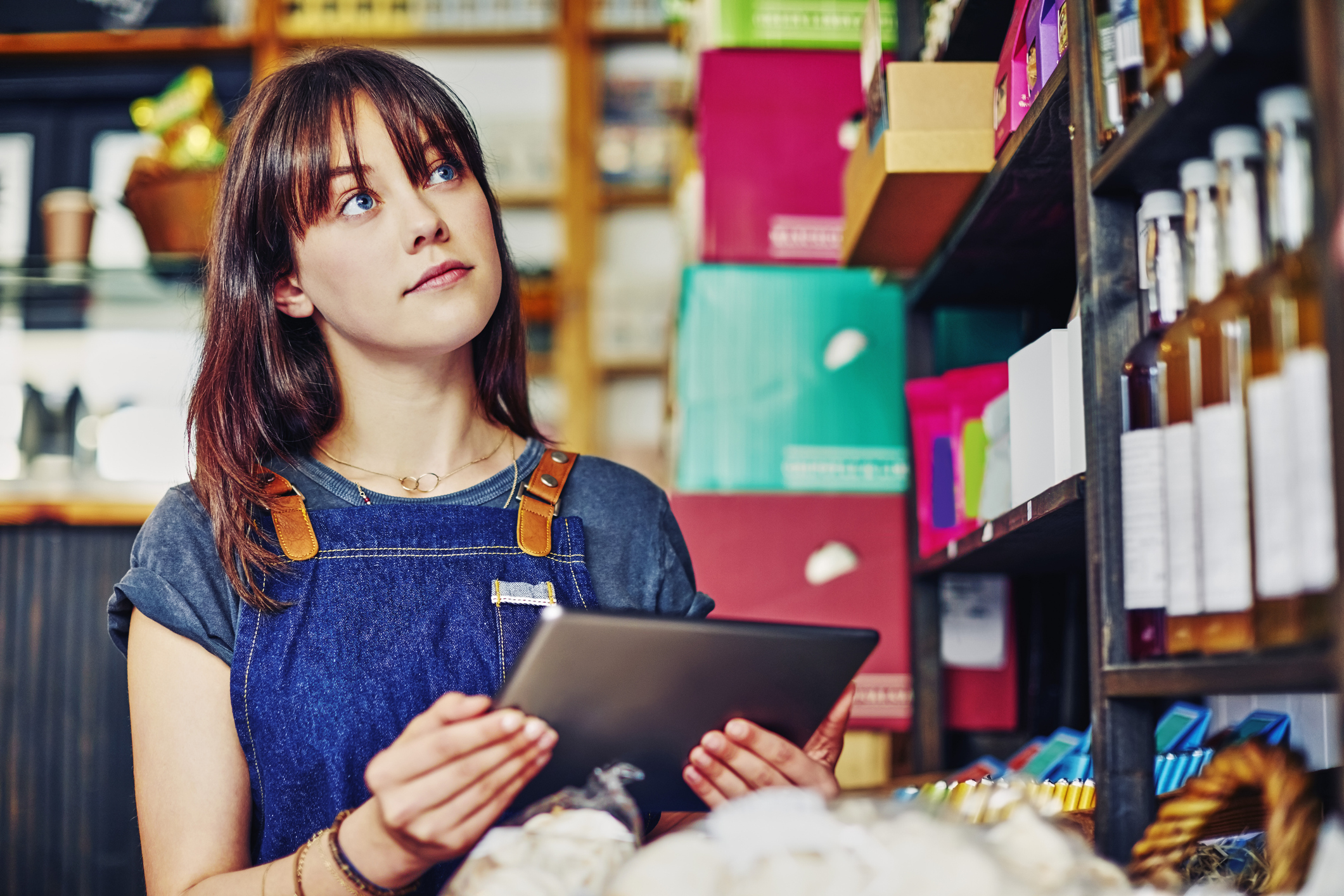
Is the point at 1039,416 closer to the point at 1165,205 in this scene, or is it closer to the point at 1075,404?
the point at 1075,404

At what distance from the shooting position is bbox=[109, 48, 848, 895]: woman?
43.6 inches

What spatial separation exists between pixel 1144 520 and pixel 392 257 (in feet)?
2.50

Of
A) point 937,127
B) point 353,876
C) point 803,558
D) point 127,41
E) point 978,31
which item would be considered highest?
point 127,41

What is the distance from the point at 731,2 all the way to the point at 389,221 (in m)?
0.90

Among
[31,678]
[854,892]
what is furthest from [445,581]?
[31,678]

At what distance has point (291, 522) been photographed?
120 cm

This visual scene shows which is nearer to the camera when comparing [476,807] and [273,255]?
[476,807]

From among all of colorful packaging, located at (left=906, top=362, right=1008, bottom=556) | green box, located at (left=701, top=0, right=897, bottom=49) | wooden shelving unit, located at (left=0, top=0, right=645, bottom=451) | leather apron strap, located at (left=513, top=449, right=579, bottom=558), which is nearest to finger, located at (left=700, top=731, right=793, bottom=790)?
leather apron strap, located at (left=513, top=449, right=579, bottom=558)

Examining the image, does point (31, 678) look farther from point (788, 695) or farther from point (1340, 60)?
point (1340, 60)

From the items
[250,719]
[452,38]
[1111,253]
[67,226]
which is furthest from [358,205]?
[452,38]

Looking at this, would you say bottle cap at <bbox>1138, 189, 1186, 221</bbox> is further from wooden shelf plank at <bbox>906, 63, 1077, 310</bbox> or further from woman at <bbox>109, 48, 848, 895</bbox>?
woman at <bbox>109, 48, 848, 895</bbox>

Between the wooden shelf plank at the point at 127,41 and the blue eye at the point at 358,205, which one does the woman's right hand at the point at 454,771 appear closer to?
the blue eye at the point at 358,205

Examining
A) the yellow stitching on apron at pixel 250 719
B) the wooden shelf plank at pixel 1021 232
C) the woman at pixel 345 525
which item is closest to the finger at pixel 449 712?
the woman at pixel 345 525

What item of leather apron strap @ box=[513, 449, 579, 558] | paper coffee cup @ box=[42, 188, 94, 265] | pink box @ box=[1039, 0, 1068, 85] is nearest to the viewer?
pink box @ box=[1039, 0, 1068, 85]
